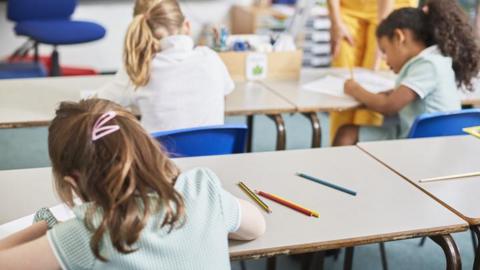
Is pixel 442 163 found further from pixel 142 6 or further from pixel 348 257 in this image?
pixel 142 6

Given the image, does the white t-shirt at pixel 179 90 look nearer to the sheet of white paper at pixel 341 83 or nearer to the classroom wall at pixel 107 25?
the sheet of white paper at pixel 341 83

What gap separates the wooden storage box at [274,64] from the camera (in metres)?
2.59

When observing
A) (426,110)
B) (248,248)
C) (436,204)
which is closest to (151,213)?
(248,248)

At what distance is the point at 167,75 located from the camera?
199 cm

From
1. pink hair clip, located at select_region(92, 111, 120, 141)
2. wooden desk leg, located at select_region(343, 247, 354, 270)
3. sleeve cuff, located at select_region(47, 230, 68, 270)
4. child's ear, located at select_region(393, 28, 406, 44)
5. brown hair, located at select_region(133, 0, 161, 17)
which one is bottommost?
wooden desk leg, located at select_region(343, 247, 354, 270)

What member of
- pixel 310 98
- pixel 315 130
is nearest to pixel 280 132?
pixel 315 130

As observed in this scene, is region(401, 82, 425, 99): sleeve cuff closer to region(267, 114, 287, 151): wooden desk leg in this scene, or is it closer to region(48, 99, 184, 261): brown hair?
region(267, 114, 287, 151): wooden desk leg

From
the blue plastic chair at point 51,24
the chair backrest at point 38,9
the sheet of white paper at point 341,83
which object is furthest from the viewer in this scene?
the chair backrest at point 38,9

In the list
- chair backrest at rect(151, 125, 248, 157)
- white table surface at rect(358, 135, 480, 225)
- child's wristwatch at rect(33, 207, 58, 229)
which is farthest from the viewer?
chair backrest at rect(151, 125, 248, 157)

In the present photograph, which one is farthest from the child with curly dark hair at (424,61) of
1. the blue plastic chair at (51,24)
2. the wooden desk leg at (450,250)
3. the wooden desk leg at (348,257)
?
the blue plastic chair at (51,24)

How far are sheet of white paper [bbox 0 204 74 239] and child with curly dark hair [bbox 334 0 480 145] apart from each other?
1.41m

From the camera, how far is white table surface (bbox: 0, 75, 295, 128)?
2047 millimetres

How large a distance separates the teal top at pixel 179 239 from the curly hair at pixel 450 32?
1.50 metres

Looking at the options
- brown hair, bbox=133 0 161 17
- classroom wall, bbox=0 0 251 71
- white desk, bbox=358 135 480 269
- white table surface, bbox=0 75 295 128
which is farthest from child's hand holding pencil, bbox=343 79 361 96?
classroom wall, bbox=0 0 251 71
